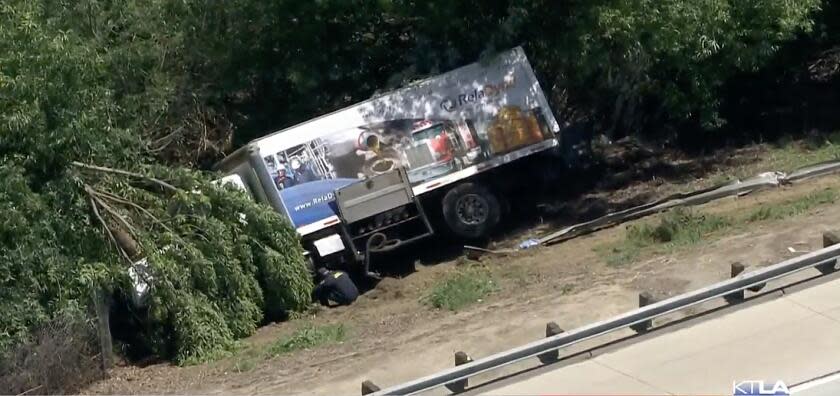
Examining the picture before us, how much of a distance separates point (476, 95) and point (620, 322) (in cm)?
883

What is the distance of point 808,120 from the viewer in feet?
74.5

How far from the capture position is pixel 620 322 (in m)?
10.7

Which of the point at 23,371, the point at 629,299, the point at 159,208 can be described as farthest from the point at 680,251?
the point at 23,371

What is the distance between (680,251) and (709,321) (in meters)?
3.66

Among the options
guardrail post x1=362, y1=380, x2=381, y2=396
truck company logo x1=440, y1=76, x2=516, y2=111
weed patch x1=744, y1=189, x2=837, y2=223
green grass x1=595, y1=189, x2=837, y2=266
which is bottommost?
weed patch x1=744, y1=189, x2=837, y2=223

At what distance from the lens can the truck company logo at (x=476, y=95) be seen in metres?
18.8

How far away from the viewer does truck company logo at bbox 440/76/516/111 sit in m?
18.8

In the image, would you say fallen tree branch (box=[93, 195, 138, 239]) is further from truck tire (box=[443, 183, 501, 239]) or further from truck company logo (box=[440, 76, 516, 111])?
truck company logo (box=[440, 76, 516, 111])

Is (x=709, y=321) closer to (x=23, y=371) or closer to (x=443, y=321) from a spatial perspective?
(x=443, y=321)

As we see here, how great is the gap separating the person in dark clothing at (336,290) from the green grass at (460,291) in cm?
123

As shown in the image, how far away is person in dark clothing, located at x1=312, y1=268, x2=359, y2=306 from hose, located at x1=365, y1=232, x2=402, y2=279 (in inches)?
40.1

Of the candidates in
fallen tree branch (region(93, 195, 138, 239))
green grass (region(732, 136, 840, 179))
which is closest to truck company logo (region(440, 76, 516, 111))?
green grass (region(732, 136, 840, 179))

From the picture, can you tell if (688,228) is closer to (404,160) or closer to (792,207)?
(792,207)

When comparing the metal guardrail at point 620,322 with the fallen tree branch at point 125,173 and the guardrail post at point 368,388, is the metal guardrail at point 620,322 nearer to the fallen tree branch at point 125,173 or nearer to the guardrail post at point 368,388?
the guardrail post at point 368,388
